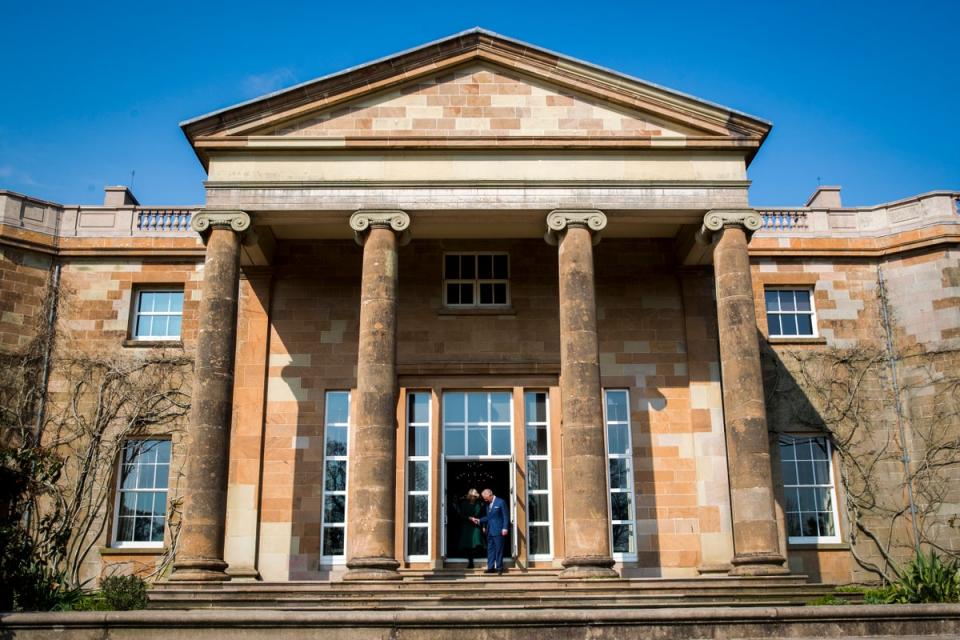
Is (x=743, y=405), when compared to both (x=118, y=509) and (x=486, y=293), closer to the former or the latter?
(x=486, y=293)

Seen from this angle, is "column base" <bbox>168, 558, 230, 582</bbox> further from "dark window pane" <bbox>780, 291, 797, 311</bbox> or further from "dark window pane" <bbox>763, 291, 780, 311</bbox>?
"dark window pane" <bbox>780, 291, 797, 311</bbox>

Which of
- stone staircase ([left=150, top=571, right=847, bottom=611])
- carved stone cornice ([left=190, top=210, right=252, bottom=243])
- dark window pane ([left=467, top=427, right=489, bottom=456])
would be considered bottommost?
stone staircase ([left=150, top=571, right=847, bottom=611])

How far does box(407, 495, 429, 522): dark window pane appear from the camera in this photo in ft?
71.8

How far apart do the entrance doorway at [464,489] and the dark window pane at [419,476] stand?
0.43 meters

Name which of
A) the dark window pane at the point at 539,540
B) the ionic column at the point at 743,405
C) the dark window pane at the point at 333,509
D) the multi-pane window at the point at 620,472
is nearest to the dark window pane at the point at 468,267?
the multi-pane window at the point at 620,472

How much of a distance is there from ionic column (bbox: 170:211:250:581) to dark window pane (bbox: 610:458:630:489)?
8699mm

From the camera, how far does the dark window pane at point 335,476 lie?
22.3 metres

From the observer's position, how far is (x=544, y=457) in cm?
2228

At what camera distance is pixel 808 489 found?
24344 mm

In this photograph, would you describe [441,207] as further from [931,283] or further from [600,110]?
[931,283]

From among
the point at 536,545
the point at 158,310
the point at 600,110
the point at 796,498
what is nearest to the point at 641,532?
the point at 536,545

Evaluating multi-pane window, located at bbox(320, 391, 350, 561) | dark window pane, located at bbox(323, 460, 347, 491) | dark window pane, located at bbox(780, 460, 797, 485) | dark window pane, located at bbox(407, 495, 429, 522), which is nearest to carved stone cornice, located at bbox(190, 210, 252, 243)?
multi-pane window, located at bbox(320, 391, 350, 561)

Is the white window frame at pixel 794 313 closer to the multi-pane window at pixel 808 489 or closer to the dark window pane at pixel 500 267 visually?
the multi-pane window at pixel 808 489

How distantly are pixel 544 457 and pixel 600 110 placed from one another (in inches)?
307
